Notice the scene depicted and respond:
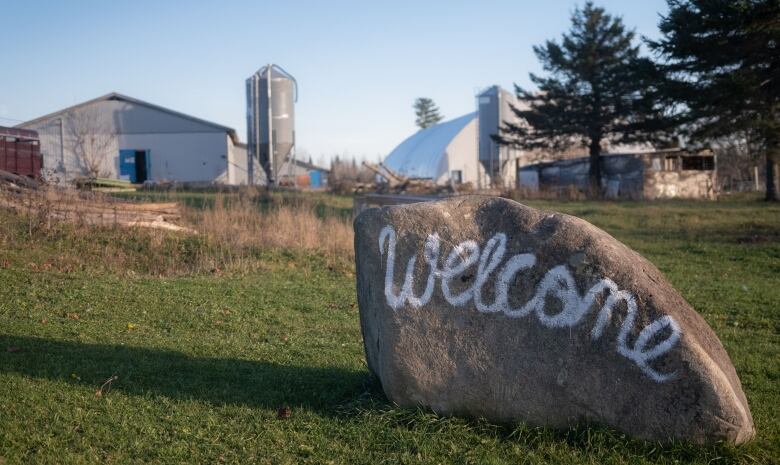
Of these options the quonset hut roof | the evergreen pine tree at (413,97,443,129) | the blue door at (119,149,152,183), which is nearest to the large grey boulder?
the blue door at (119,149,152,183)

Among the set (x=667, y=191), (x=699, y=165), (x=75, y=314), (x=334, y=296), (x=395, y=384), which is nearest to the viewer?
(x=395, y=384)

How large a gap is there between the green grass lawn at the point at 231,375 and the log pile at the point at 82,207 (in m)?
1.03

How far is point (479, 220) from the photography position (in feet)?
19.0

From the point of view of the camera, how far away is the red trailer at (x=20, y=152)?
22.7 meters

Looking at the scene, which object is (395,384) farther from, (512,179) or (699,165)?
(512,179)

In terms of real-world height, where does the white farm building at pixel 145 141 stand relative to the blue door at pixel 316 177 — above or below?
above

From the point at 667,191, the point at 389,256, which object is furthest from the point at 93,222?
the point at 667,191

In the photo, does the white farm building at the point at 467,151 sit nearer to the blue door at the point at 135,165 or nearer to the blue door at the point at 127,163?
the blue door at the point at 135,165

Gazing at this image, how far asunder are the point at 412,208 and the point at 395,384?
1415mm

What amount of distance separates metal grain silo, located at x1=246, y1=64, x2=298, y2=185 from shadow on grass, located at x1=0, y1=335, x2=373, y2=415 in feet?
93.6

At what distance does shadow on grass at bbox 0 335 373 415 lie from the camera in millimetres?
6207

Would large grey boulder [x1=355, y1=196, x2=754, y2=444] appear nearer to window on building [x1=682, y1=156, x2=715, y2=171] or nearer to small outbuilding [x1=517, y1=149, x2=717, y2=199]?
small outbuilding [x1=517, y1=149, x2=717, y2=199]

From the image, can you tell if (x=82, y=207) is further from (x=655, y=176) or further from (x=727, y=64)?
(x=655, y=176)

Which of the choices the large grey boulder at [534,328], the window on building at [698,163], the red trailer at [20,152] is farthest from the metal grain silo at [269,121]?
the large grey boulder at [534,328]
